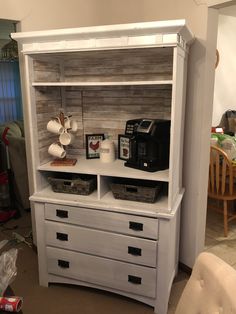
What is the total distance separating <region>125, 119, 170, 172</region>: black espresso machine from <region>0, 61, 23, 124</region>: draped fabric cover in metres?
4.20

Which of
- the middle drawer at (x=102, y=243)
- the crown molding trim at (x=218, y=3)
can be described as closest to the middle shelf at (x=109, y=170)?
the middle drawer at (x=102, y=243)

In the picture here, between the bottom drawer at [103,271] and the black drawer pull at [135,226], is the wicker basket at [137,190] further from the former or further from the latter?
the bottom drawer at [103,271]

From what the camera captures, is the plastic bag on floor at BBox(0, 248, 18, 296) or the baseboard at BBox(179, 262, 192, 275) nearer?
the plastic bag on floor at BBox(0, 248, 18, 296)

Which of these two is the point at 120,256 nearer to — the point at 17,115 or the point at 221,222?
the point at 221,222

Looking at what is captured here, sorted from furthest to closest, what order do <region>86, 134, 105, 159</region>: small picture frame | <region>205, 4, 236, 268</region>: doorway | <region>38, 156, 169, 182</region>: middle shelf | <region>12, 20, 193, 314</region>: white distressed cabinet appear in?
<region>205, 4, 236, 268</region>: doorway, <region>86, 134, 105, 159</region>: small picture frame, <region>38, 156, 169, 182</region>: middle shelf, <region>12, 20, 193, 314</region>: white distressed cabinet

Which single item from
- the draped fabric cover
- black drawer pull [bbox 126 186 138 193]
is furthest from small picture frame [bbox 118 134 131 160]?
the draped fabric cover

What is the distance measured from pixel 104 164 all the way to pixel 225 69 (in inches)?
115

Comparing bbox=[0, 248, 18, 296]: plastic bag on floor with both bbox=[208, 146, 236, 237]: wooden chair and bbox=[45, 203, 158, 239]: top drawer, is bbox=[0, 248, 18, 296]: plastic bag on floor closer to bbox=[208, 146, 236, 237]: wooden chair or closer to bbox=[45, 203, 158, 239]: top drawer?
bbox=[45, 203, 158, 239]: top drawer

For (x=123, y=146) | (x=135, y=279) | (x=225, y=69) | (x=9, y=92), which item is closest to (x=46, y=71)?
(x=123, y=146)

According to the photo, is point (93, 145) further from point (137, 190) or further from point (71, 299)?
point (71, 299)

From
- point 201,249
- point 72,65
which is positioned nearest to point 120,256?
point 201,249

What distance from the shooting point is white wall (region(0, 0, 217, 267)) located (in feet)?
6.78

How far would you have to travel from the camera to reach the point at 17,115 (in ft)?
19.2

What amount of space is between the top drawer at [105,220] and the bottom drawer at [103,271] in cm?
24
